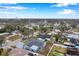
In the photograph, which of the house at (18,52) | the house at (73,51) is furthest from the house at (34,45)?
the house at (73,51)

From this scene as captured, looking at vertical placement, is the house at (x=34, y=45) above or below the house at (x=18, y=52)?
above

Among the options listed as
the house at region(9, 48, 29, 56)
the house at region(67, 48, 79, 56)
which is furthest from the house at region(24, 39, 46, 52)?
the house at region(67, 48, 79, 56)

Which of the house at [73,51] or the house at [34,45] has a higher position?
the house at [34,45]

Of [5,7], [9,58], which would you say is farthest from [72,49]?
[5,7]

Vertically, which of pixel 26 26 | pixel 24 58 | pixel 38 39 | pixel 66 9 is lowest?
pixel 24 58

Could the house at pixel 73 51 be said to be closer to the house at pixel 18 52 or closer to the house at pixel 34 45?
the house at pixel 34 45

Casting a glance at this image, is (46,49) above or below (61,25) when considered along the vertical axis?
below

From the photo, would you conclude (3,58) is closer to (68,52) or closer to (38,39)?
(38,39)
